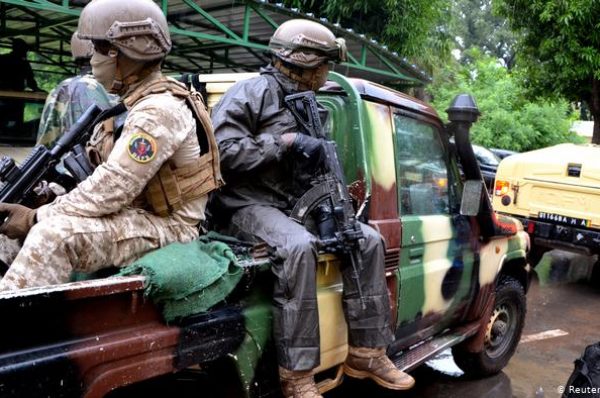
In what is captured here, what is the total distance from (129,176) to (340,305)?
116 cm

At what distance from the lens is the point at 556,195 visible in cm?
721

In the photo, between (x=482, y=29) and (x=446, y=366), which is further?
(x=482, y=29)

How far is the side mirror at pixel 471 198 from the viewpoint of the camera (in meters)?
3.66

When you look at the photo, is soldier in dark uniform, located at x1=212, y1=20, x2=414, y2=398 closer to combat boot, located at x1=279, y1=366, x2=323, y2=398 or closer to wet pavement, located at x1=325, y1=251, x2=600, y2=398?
combat boot, located at x1=279, y1=366, x2=323, y2=398

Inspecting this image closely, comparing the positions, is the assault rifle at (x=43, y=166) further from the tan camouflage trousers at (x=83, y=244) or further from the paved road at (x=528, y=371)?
the paved road at (x=528, y=371)

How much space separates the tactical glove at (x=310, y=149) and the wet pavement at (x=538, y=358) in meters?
1.97

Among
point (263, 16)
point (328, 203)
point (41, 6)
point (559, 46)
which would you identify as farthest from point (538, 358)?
point (559, 46)

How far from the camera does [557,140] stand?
18094mm

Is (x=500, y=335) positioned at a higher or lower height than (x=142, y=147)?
lower

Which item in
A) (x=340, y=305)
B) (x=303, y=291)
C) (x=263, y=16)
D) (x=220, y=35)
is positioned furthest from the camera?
(x=220, y=35)

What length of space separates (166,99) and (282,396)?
4.29 feet

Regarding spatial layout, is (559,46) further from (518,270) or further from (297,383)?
(297,383)

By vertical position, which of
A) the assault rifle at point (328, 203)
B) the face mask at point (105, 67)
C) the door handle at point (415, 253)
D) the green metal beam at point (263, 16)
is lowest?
the door handle at point (415, 253)

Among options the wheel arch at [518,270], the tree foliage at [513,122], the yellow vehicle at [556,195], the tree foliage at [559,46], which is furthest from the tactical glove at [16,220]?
the tree foliage at [513,122]
